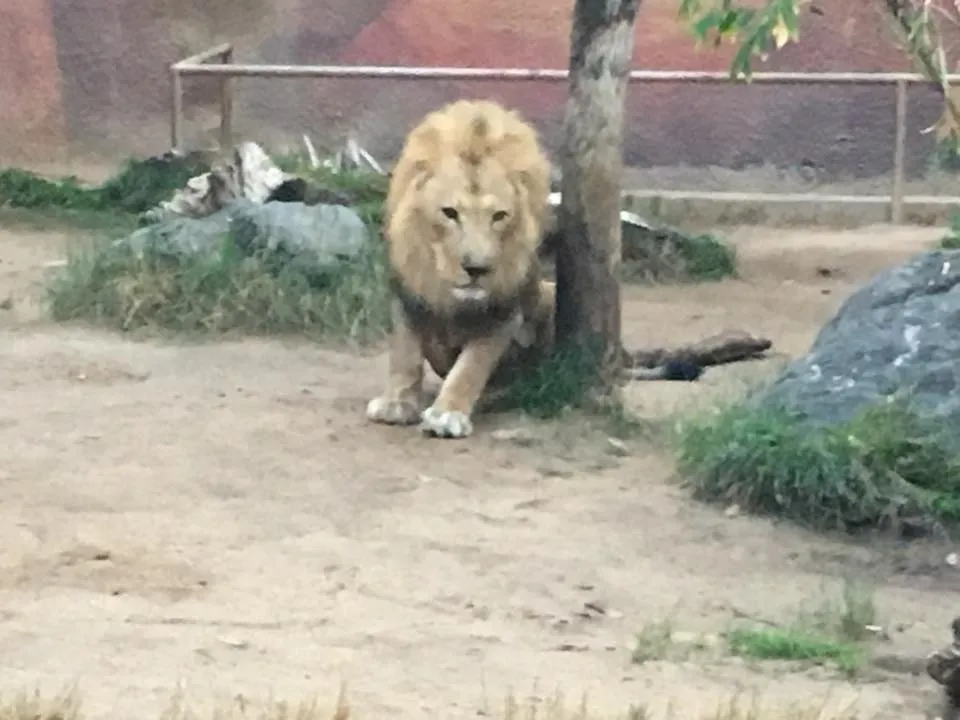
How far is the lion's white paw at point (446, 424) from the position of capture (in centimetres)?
624

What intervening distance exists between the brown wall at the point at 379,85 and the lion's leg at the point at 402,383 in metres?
6.05

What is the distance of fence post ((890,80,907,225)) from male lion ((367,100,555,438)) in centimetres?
514

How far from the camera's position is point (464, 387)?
6.38 meters

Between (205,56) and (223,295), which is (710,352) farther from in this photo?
(205,56)

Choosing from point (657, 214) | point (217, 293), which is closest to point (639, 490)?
point (217, 293)

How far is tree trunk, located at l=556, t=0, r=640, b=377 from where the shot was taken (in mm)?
6457

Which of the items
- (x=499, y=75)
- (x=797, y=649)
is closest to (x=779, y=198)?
(x=499, y=75)

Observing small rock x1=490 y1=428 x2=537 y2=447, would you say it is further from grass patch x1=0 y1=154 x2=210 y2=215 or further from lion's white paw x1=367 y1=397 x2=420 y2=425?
grass patch x1=0 y1=154 x2=210 y2=215

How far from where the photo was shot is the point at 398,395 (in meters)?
6.48

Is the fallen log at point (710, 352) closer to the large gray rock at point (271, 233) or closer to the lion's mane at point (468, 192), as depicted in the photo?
the lion's mane at point (468, 192)

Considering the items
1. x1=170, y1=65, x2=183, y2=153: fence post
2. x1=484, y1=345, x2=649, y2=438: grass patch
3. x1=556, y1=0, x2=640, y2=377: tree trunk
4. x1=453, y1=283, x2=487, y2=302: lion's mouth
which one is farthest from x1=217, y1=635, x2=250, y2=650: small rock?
x1=170, y1=65, x2=183, y2=153: fence post

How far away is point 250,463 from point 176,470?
256mm

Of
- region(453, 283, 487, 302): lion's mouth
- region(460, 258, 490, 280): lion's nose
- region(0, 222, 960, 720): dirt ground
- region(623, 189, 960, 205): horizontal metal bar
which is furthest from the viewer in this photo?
region(623, 189, 960, 205): horizontal metal bar

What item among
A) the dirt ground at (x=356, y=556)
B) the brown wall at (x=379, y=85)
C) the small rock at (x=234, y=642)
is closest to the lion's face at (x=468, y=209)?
the dirt ground at (x=356, y=556)
